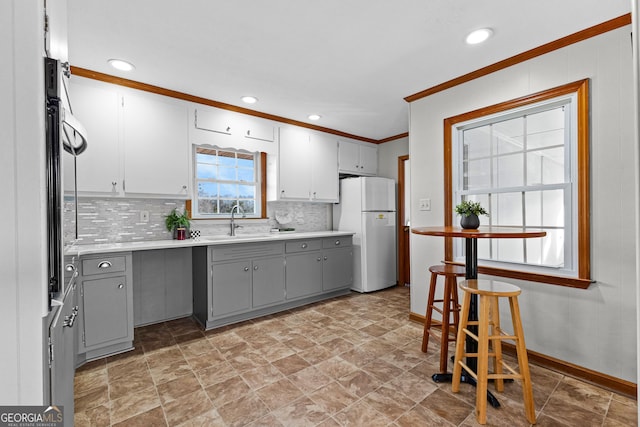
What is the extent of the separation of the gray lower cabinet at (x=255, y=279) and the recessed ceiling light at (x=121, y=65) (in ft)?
5.67

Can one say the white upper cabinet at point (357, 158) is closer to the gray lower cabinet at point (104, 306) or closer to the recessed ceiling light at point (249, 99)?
the recessed ceiling light at point (249, 99)

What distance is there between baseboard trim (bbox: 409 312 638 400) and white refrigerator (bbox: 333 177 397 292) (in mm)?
1998

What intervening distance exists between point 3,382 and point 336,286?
3.61 m

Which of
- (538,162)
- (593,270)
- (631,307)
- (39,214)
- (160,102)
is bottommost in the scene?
(631,307)

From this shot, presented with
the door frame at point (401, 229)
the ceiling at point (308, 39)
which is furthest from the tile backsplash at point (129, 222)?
the door frame at point (401, 229)

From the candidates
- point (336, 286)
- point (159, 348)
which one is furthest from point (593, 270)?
point (159, 348)

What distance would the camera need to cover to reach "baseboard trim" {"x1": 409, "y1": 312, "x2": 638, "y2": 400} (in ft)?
6.13

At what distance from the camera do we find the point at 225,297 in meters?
2.97

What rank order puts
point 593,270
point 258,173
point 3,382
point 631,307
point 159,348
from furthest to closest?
point 258,173, point 159,348, point 593,270, point 631,307, point 3,382

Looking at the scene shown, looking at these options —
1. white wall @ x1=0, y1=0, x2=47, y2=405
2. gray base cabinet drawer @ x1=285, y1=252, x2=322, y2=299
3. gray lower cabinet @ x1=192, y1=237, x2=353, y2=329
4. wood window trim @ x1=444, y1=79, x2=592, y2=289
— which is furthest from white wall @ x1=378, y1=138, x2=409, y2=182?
white wall @ x1=0, y1=0, x2=47, y2=405

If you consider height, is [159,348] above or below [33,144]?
below

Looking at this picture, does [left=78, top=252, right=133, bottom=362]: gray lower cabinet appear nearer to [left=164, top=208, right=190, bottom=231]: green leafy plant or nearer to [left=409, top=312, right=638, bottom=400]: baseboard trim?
[left=164, top=208, right=190, bottom=231]: green leafy plant

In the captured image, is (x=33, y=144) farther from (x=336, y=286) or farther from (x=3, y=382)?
(x=336, y=286)

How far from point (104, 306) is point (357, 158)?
12.3 ft
